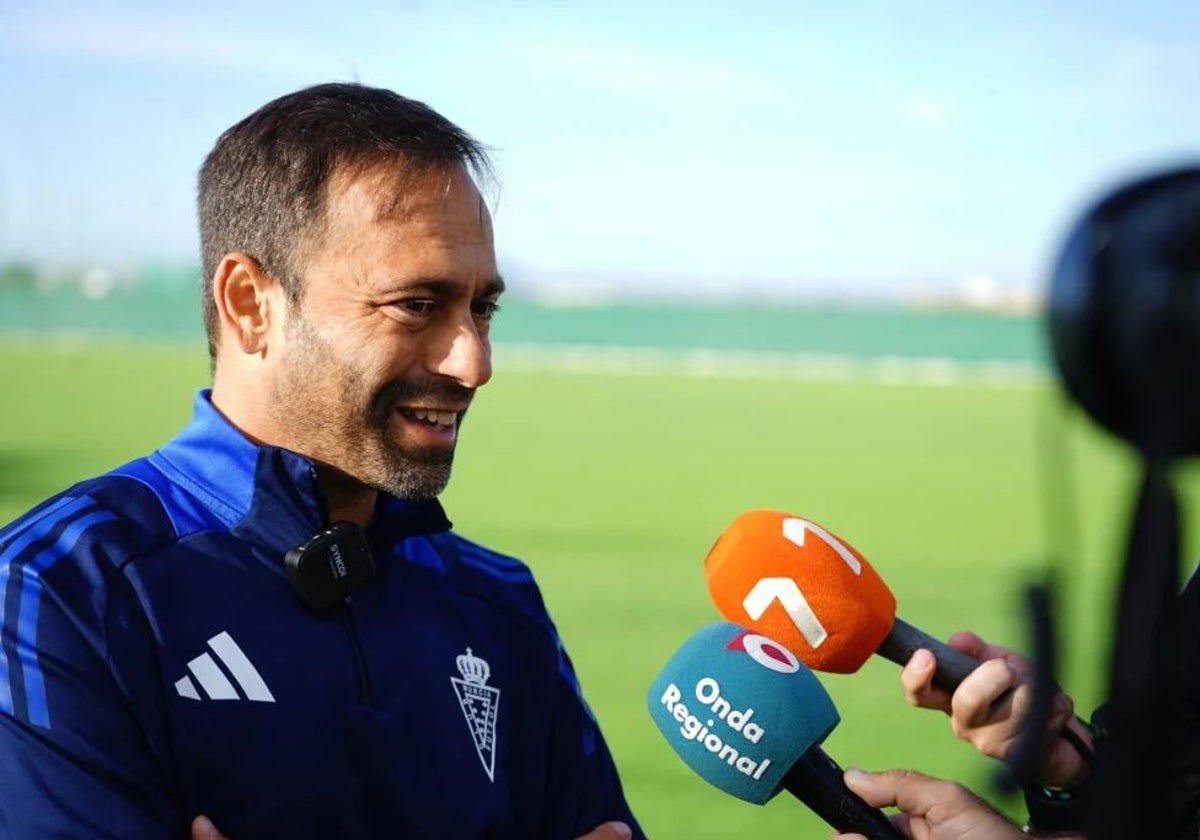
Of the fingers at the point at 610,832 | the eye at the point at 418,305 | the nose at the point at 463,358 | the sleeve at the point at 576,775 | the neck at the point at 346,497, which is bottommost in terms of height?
the fingers at the point at 610,832

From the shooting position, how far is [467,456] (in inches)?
490

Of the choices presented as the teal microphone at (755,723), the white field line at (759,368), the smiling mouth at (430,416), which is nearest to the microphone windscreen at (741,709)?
the teal microphone at (755,723)

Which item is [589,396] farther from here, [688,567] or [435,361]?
[435,361]

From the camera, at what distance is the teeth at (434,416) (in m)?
2.15

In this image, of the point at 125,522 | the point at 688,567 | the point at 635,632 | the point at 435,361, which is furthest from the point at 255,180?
the point at 688,567

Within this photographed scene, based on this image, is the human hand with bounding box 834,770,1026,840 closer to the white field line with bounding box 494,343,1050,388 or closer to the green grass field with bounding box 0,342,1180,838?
the green grass field with bounding box 0,342,1180,838

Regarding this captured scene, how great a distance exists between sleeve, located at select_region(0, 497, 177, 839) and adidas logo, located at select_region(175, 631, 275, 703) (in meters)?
0.06

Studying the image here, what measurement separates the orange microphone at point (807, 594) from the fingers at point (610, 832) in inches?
14.5

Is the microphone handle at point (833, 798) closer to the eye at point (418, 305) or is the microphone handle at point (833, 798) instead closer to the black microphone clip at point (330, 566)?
the black microphone clip at point (330, 566)

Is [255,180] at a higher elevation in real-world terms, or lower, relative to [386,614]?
higher

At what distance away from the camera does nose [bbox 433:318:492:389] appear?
2129 mm

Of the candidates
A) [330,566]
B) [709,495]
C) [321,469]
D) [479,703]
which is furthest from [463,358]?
[709,495]

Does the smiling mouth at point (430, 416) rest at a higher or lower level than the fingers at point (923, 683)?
higher

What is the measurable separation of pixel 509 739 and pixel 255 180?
0.86 metres
